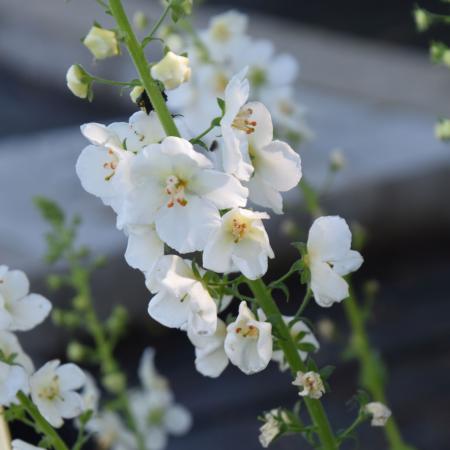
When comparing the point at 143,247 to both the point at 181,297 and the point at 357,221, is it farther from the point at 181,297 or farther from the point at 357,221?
the point at 357,221

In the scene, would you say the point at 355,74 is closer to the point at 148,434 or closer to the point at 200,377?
the point at 200,377

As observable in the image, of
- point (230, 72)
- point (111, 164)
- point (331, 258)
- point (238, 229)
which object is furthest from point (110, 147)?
point (230, 72)

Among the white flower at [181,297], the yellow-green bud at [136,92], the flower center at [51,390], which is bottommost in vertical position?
the flower center at [51,390]

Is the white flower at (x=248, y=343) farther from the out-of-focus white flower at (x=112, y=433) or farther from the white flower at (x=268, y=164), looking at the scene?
the out-of-focus white flower at (x=112, y=433)

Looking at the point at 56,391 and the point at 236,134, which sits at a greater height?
the point at 236,134

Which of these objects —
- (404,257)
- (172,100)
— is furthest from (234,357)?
(404,257)

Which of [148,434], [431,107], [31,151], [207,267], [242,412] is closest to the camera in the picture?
[207,267]

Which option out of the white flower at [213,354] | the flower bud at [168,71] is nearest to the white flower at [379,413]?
the white flower at [213,354]
